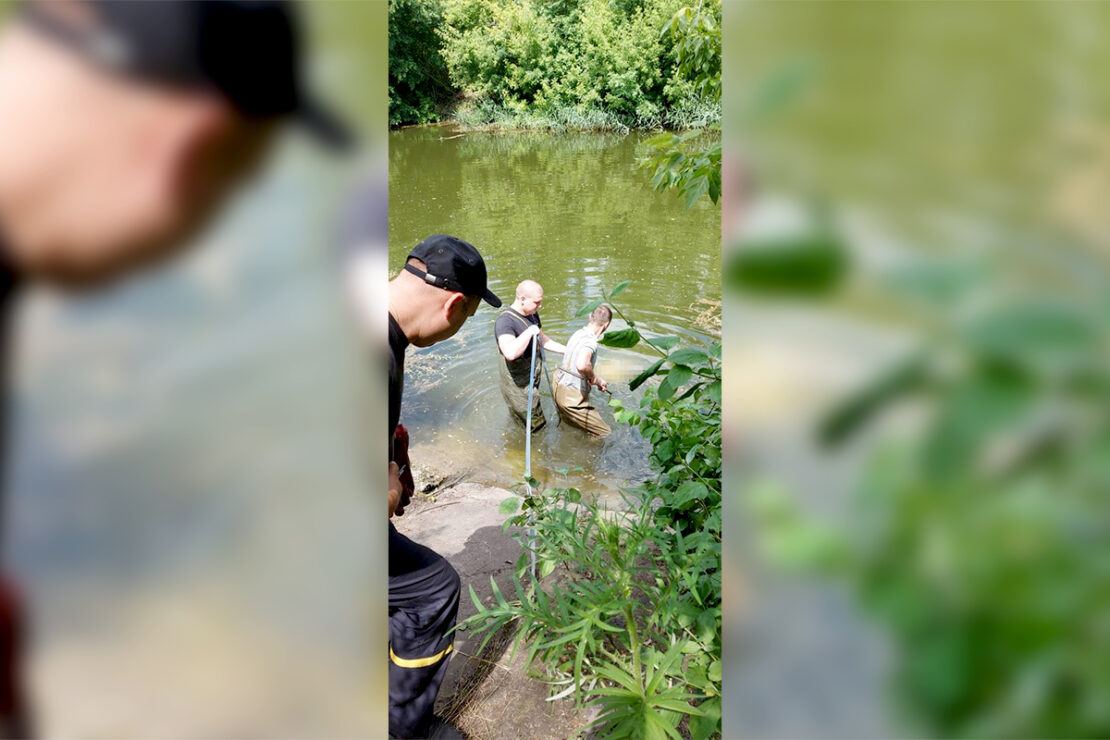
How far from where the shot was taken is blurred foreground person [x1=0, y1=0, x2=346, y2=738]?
67cm

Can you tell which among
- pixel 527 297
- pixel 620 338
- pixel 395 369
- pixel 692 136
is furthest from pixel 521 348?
pixel 395 369

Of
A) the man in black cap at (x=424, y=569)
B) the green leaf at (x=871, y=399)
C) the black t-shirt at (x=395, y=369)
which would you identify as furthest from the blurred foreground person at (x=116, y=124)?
the man in black cap at (x=424, y=569)

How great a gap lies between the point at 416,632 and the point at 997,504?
99.0 inches

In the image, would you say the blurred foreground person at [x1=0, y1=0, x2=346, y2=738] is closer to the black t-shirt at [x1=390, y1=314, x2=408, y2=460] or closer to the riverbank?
the black t-shirt at [x1=390, y1=314, x2=408, y2=460]

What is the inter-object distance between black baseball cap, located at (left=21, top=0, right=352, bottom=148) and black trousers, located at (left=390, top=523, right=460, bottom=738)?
7.08 feet

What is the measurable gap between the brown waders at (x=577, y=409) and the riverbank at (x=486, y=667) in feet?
8.25

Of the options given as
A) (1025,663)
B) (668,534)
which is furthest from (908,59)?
(668,534)

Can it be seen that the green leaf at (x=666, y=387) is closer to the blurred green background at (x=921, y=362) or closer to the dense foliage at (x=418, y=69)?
the blurred green background at (x=921, y=362)

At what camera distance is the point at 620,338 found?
2.26m

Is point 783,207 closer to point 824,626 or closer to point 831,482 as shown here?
point 831,482

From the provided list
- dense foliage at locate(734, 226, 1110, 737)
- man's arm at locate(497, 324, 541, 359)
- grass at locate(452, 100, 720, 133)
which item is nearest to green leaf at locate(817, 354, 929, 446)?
dense foliage at locate(734, 226, 1110, 737)

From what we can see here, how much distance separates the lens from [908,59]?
24.5 inches

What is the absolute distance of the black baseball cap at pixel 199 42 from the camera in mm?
668

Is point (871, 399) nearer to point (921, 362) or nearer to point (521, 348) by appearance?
point (921, 362)
